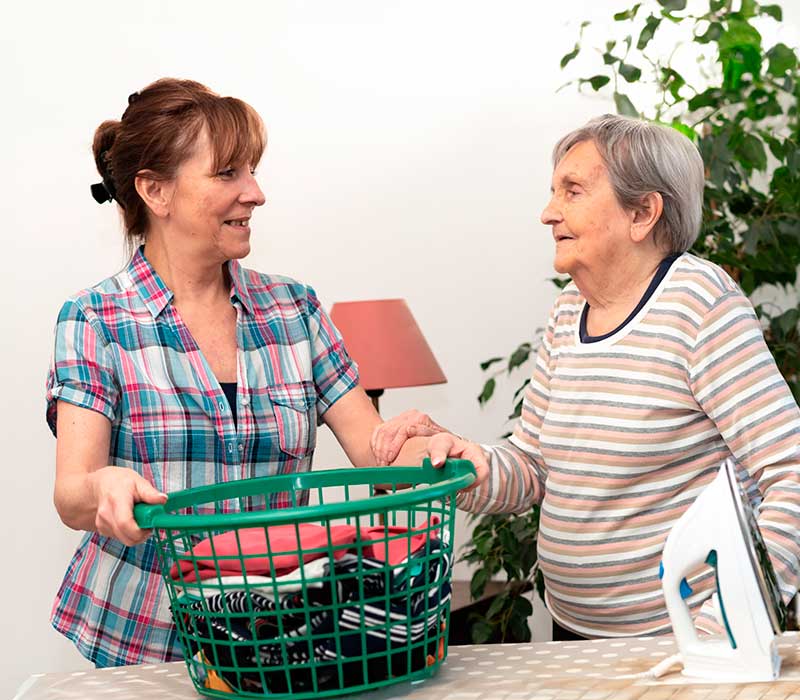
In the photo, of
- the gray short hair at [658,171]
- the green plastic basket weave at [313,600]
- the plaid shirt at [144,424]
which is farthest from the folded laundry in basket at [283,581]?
the gray short hair at [658,171]

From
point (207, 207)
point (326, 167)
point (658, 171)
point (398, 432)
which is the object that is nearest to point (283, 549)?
point (398, 432)

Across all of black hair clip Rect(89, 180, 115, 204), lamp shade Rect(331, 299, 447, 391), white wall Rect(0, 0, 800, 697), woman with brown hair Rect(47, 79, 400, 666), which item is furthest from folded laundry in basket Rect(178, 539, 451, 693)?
white wall Rect(0, 0, 800, 697)

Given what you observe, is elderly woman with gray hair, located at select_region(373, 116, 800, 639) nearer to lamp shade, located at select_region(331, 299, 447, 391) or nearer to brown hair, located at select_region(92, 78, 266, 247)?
brown hair, located at select_region(92, 78, 266, 247)

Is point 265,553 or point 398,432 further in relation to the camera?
point 398,432

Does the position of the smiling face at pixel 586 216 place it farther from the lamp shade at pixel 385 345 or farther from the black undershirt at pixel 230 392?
the lamp shade at pixel 385 345

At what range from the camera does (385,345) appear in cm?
276

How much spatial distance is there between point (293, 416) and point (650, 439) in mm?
533

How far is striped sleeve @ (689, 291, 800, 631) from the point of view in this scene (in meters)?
1.41

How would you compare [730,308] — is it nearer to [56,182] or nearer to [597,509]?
[597,509]

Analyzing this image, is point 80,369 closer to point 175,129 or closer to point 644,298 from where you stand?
point 175,129

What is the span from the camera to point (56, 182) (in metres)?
2.98

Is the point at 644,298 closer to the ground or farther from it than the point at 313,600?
farther from it

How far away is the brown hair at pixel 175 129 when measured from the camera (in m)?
1.71

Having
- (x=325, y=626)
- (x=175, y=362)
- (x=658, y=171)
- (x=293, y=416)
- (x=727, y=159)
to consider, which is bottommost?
→ (x=325, y=626)
